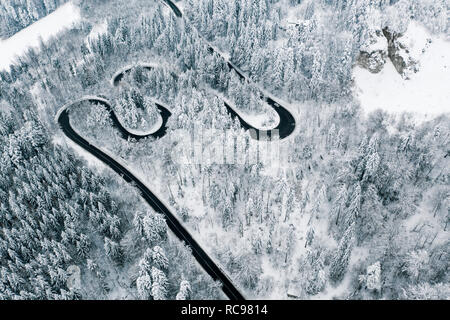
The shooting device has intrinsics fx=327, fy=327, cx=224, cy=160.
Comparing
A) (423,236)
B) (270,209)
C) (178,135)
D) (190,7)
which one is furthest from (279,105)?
(190,7)

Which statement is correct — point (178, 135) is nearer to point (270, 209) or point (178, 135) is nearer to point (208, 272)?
point (270, 209)

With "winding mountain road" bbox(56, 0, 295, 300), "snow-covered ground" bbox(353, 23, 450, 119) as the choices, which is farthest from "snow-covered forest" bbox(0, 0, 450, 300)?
"winding mountain road" bbox(56, 0, 295, 300)

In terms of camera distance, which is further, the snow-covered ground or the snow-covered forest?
the snow-covered ground

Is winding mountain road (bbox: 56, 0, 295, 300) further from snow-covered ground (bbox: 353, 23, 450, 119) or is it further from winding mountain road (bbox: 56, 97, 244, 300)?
snow-covered ground (bbox: 353, 23, 450, 119)

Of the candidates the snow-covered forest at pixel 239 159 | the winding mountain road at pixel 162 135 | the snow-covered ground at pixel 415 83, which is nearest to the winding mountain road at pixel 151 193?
the winding mountain road at pixel 162 135

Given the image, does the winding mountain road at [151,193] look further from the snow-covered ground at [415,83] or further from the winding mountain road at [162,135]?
the snow-covered ground at [415,83]
